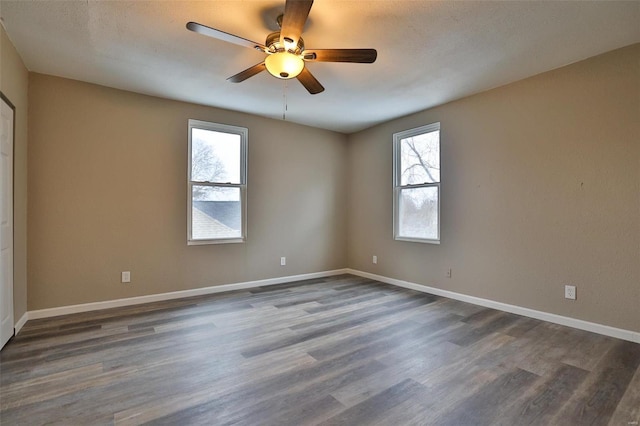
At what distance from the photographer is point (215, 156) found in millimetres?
4293

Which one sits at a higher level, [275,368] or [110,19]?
[110,19]

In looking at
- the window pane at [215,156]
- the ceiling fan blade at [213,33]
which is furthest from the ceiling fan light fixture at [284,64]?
the window pane at [215,156]

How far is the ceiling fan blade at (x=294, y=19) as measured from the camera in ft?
5.71

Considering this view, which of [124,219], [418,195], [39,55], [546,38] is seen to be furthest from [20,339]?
[546,38]

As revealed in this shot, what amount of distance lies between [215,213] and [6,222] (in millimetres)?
2064

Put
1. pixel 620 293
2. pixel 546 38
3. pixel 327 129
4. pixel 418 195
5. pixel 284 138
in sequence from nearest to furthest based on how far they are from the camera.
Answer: pixel 546 38 → pixel 620 293 → pixel 418 195 → pixel 284 138 → pixel 327 129

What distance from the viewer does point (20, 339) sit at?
266cm

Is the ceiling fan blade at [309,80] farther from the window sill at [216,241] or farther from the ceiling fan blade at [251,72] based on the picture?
the window sill at [216,241]

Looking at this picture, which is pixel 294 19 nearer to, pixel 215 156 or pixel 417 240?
pixel 215 156

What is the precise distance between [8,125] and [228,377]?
2801mm

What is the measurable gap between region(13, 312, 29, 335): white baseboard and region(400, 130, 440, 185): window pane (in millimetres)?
4682

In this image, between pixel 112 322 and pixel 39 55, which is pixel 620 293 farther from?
pixel 39 55

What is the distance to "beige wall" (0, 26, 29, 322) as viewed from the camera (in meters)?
2.68

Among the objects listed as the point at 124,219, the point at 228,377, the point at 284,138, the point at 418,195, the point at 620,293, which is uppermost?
the point at 284,138
